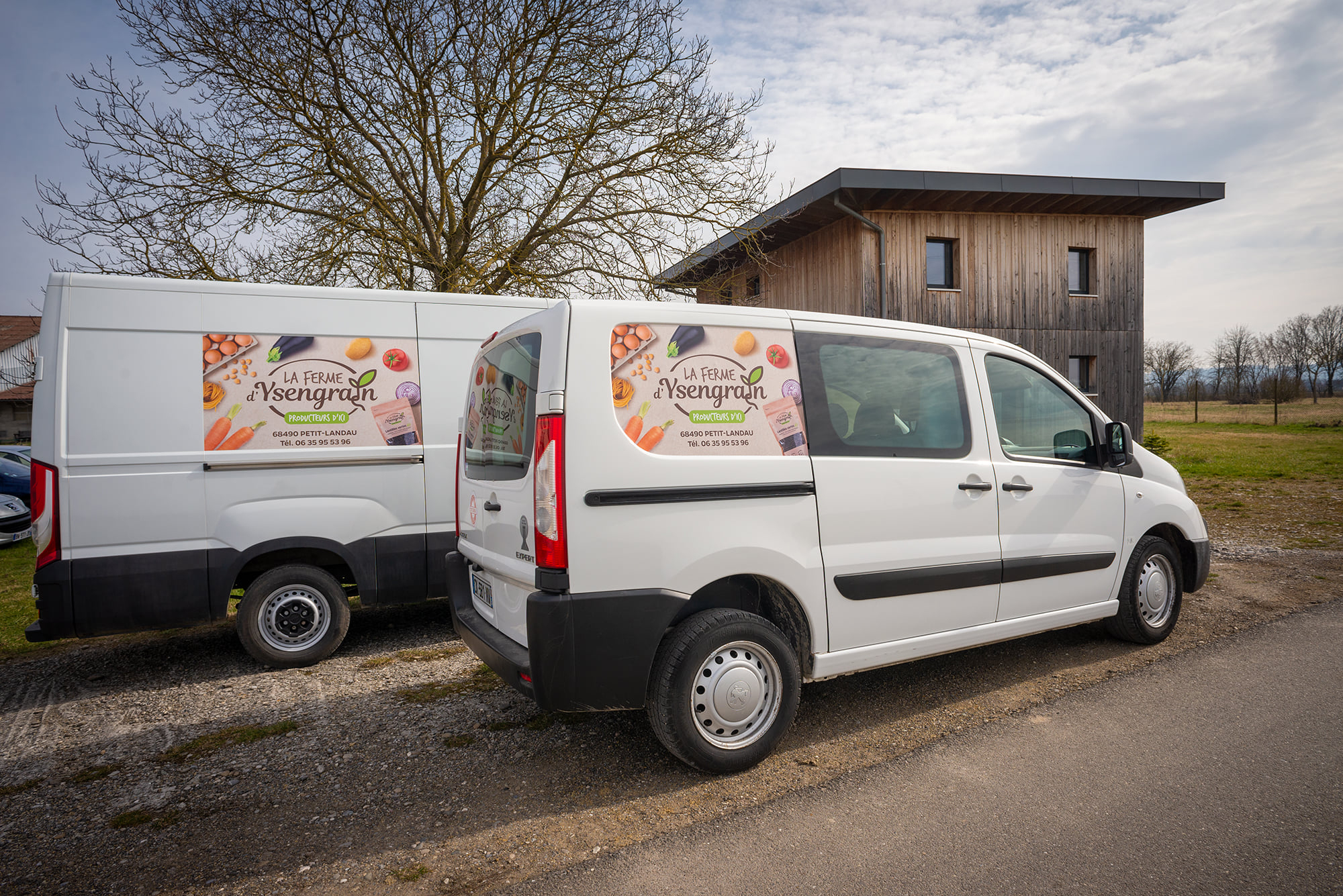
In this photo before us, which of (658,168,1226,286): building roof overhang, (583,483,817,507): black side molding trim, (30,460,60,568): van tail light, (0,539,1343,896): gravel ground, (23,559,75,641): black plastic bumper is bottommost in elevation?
(0,539,1343,896): gravel ground

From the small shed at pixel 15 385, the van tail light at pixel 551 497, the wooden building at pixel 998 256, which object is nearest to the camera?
the van tail light at pixel 551 497

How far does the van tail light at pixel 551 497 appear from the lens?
2754 mm

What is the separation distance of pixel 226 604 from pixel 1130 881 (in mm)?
4825

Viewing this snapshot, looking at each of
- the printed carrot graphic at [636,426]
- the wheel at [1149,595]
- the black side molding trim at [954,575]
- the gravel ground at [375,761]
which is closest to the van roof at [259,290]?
the printed carrot graphic at [636,426]

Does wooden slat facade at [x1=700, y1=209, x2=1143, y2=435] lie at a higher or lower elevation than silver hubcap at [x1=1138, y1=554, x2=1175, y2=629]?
higher

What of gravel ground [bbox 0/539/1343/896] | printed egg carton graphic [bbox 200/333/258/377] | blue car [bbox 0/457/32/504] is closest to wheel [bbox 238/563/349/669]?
gravel ground [bbox 0/539/1343/896]

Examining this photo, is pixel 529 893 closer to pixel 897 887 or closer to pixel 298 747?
pixel 897 887

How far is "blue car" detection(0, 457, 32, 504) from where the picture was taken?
12.1 metres

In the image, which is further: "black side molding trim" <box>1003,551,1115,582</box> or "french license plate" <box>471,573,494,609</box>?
"black side molding trim" <box>1003,551,1115,582</box>

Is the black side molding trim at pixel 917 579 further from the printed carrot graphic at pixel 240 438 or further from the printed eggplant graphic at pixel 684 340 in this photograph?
the printed carrot graphic at pixel 240 438

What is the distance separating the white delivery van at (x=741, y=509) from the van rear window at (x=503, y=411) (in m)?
0.02

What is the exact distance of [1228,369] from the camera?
67250mm

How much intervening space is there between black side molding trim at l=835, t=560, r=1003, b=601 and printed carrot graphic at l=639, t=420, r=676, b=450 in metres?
1.04

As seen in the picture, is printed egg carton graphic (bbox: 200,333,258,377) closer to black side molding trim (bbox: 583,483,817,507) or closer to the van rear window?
the van rear window
